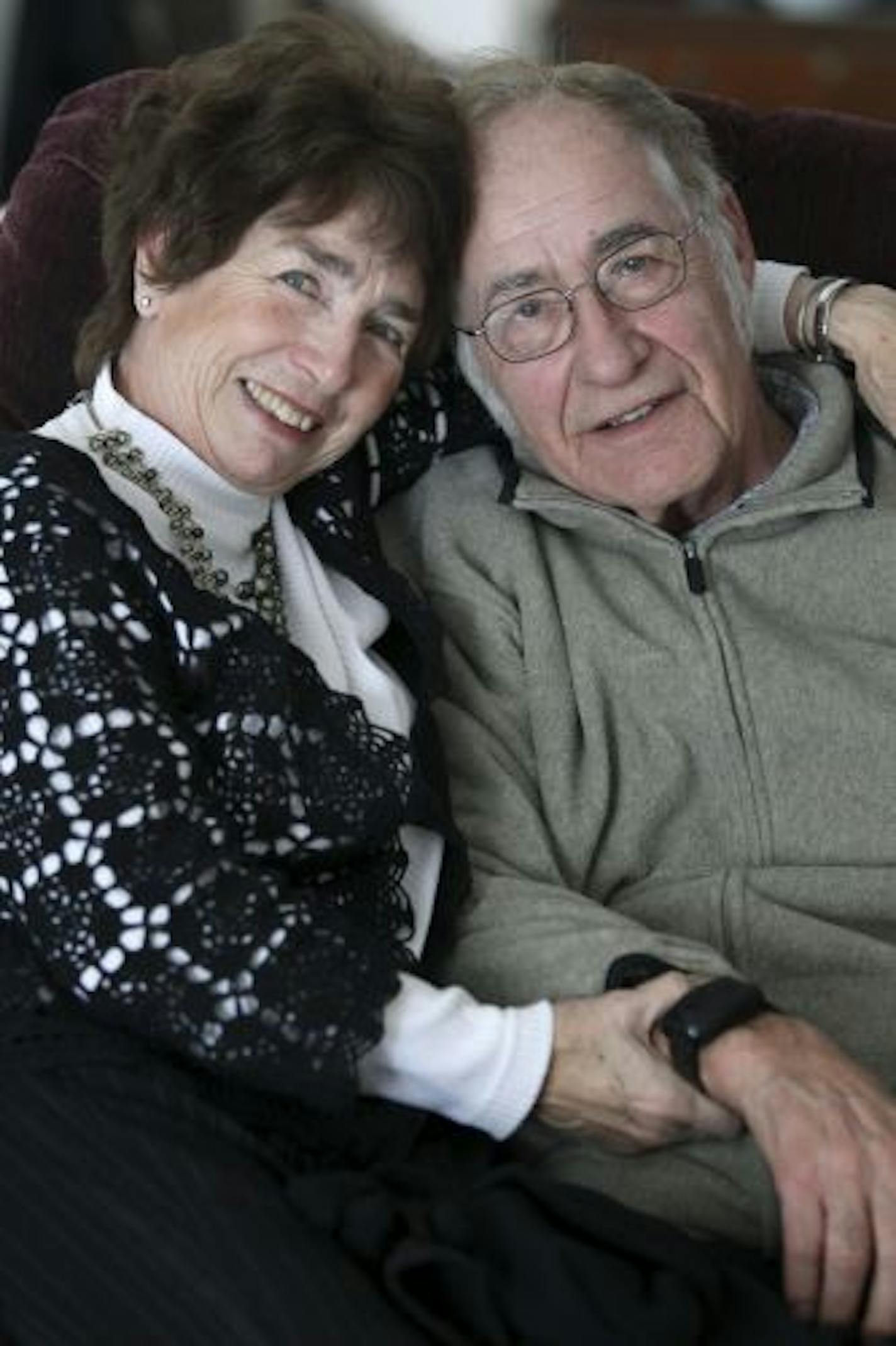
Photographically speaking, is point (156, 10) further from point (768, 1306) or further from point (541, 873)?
point (768, 1306)

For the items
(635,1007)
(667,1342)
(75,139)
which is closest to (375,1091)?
(635,1007)

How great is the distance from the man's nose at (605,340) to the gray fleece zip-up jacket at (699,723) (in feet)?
0.39

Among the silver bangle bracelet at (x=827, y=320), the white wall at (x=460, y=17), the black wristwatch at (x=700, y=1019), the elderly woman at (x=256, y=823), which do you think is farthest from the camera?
the white wall at (x=460, y=17)

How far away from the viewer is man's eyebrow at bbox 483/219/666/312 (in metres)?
1.65

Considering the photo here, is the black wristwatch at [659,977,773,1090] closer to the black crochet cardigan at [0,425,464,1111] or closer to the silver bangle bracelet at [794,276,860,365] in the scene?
the black crochet cardigan at [0,425,464,1111]

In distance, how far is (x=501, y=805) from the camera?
1586mm

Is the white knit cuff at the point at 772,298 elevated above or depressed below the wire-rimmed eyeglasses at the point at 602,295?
below

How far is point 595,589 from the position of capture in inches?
66.4

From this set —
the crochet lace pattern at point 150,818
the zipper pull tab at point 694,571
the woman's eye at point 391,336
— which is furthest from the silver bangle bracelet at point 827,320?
the crochet lace pattern at point 150,818

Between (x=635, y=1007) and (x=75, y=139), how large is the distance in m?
0.99

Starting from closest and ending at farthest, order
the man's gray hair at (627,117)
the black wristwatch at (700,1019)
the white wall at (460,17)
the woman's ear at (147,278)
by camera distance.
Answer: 1. the black wristwatch at (700,1019)
2. the woman's ear at (147,278)
3. the man's gray hair at (627,117)
4. the white wall at (460,17)

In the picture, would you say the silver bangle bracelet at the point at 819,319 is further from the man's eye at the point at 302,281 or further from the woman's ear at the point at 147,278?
the woman's ear at the point at 147,278

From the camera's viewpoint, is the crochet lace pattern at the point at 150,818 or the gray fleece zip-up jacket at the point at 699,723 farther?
Result: the gray fleece zip-up jacket at the point at 699,723

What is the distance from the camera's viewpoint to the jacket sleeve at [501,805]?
1.46 metres
